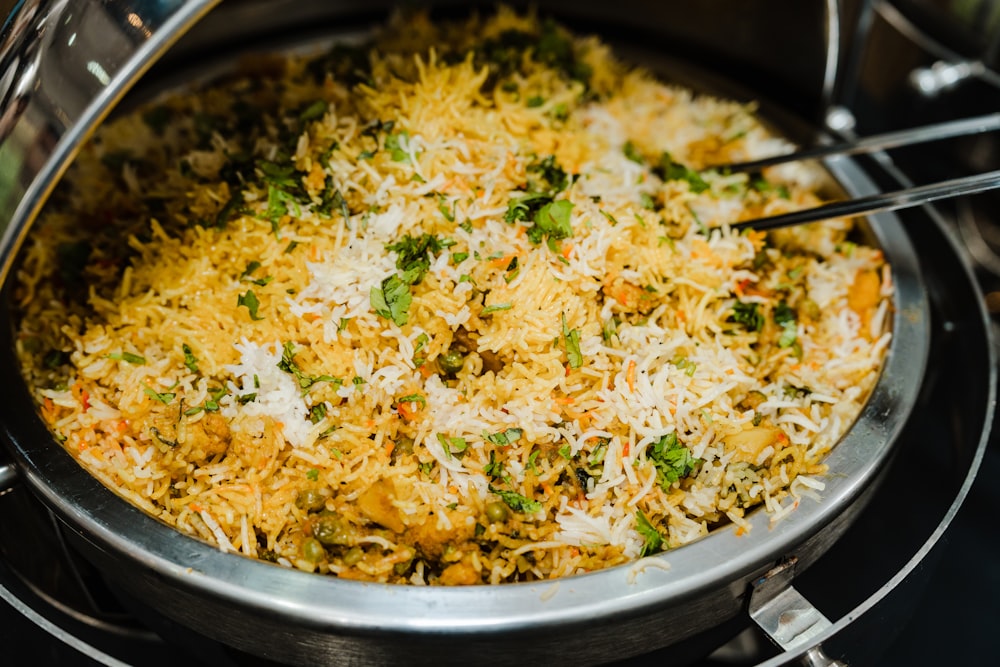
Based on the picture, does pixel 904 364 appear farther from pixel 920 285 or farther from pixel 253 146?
pixel 253 146

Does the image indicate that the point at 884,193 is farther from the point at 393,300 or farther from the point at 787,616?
the point at 393,300

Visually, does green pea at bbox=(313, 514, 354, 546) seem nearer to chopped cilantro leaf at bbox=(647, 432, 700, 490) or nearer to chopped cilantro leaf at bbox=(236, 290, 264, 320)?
chopped cilantro leaf at bbox=(236, 290, 264, 320)

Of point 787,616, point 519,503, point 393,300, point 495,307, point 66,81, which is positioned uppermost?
point 66,81

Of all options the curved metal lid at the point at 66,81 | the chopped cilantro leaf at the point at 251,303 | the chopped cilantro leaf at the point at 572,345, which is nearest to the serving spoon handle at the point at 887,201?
the chopped cilantro leaf at the point at 572,345

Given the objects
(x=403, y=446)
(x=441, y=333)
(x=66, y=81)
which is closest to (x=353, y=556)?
(x=403, y=446)

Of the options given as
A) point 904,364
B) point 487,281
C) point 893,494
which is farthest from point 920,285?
point 487,281
